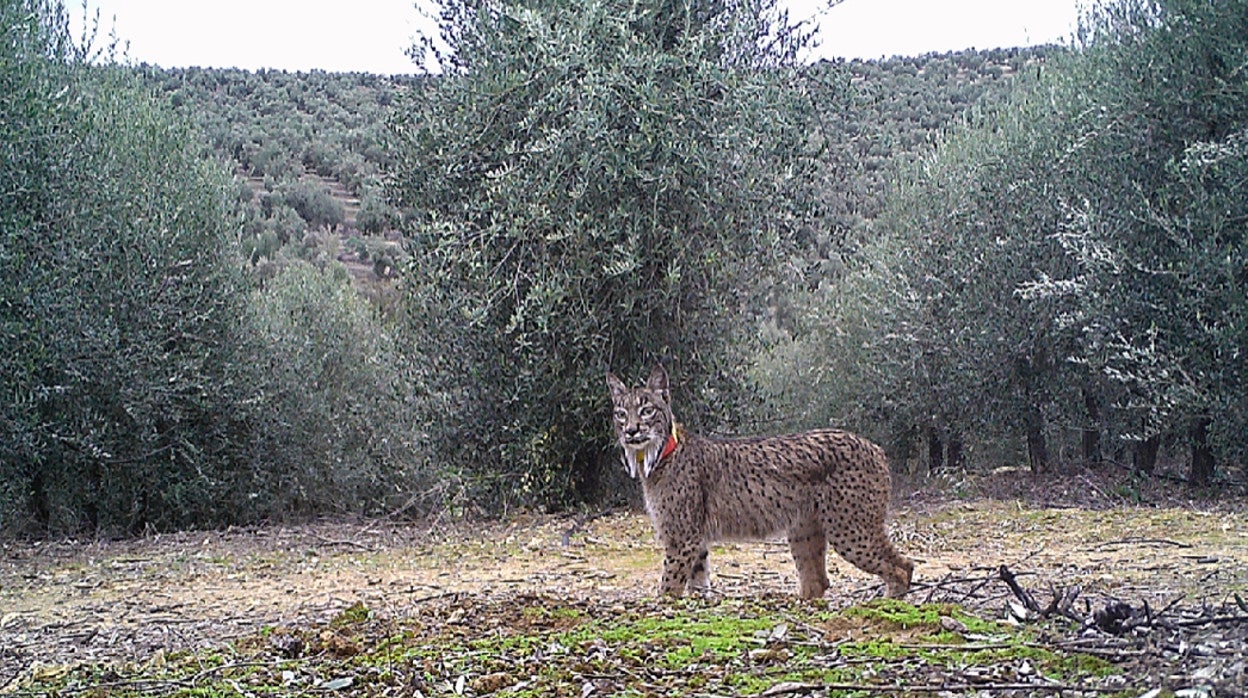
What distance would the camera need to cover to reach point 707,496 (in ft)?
25.7

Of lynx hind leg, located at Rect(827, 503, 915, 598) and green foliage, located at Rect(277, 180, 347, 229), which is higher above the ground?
green foliage, located at Rect(277, 180, 347, 229)

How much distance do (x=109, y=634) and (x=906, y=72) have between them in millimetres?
38033

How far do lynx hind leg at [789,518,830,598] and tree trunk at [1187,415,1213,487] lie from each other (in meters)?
9.57

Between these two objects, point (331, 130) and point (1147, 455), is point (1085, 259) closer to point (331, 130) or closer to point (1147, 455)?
point (1147, 455)

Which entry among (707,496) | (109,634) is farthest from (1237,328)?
(109,634)

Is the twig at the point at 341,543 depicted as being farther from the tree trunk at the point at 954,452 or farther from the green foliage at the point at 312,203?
the green foliage at the point at 312,203

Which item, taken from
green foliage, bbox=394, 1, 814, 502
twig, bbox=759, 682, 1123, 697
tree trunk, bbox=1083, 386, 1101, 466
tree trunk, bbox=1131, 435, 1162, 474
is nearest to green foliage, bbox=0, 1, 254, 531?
green foliage, bbox=394, 1, 814, 502

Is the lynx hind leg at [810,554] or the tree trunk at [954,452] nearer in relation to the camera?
the lynx hind leg at [810,554]

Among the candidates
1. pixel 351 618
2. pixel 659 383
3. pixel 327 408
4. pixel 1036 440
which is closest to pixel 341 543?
pixel 659 383

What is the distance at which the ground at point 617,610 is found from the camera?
3.97 metres

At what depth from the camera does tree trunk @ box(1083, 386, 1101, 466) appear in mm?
17344

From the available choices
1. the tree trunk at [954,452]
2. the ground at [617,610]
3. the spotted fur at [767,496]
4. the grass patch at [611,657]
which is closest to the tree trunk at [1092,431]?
the tree trunk at [954,452]

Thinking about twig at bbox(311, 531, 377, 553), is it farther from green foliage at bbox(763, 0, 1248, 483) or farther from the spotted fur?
green foliage at bbox(763, 0, 1248, 483)

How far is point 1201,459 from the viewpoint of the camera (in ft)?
50.9
